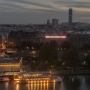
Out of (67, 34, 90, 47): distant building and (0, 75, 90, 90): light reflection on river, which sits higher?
(0, 75, 90, 90): light reflection on river

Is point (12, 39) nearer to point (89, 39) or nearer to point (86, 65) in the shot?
point (89, 39)

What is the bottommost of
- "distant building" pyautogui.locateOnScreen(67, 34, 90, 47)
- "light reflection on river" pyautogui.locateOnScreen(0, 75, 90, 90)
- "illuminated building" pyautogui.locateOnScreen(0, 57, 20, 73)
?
"distant building" pyautogui.locateOnScreen(67, 34, 90, 47)

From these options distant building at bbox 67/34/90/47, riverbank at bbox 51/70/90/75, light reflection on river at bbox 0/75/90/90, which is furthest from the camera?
distant building at bbox 67/34/90/47

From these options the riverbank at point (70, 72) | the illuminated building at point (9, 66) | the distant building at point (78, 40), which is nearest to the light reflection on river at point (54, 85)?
the riverbank at point (70, 72)

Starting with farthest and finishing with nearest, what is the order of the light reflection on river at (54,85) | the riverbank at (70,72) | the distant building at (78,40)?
the distant building at (78,40), the riverbank at (70,72), the light reflection on river at (54,85)

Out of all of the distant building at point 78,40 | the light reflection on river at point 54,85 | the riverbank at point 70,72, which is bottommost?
the distant building at point 78,40

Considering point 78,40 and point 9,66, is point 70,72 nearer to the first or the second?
point 9,66

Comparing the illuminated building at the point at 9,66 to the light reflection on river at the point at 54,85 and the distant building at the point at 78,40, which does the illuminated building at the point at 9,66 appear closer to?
the light reflection on river at the point at 54,85

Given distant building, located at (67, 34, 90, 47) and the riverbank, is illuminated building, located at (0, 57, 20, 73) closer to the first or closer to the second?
the riverbank

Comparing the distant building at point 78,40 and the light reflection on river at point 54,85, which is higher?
the light reflection on river at point 54,85

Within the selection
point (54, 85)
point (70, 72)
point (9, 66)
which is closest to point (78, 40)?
point (70, 72)

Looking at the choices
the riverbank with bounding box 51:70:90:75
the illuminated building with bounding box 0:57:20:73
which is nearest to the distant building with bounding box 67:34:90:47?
the riverbank with bounding box 51:70:90:75
